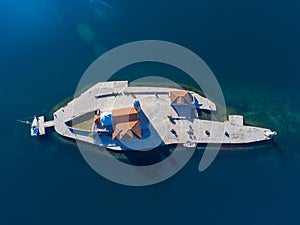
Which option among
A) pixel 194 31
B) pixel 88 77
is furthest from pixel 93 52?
pixel 194 31

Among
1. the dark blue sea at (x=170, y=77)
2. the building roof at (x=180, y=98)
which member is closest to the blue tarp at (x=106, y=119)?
the dark blue sea at (x=170, y=77)

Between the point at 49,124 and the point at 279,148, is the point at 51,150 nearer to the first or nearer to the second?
the point at 49,124

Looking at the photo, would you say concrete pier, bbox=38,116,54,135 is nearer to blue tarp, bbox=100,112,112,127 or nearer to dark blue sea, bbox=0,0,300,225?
dark blue sea, bbox=0,0,300,225

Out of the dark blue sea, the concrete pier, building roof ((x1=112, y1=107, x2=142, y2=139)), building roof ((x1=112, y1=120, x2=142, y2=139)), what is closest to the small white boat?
the concrete pier

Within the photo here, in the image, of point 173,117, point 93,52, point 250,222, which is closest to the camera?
point 250,222

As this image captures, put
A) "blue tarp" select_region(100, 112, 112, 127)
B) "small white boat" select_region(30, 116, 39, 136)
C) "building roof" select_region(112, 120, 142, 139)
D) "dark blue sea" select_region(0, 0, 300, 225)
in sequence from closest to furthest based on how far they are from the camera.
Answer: "dark blue sea" select_region(0, 0, 300, 225), "building roof" select_region(112, 120, 142, 139), "blue tarp" select_region(100, 112, 112, 127), "small white boat" select_region(30, 116, 39, 136)

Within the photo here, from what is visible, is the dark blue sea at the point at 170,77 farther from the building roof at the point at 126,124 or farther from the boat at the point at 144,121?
the building roof at the point at 126,124
